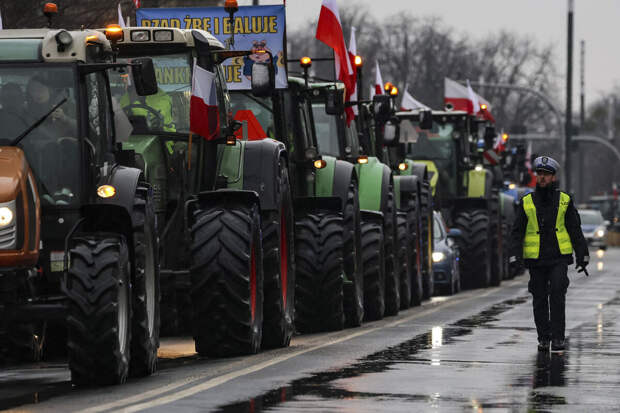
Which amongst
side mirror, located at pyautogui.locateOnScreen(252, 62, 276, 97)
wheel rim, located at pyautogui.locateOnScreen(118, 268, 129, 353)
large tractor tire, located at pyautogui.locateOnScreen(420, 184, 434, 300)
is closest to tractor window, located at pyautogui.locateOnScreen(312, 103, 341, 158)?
large tractor tire, located at pyautogui.locateOnScreen(420, 184, 434, 300)

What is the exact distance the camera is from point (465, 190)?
109 ft

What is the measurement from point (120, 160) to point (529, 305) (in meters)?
12.1

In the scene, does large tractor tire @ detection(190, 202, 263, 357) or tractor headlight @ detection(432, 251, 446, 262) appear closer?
large tractor tire @ detection(190, 202, 263, 357)

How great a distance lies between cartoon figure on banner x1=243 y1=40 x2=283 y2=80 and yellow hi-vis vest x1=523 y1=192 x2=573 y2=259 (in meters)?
2.76

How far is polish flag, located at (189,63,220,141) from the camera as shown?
47.1 feet

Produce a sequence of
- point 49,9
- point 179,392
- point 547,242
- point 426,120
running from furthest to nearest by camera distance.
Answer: point 426,120, point 547,242, point 49,9, point 179,392

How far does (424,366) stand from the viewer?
13.3 metres

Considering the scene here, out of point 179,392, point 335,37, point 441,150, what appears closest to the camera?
point 179,392

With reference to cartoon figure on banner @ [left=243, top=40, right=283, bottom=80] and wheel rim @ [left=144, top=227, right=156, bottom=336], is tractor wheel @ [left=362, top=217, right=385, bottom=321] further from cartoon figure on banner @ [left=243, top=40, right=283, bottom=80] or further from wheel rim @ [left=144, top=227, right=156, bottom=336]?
wheel rim @ [left=144, top=227, right=156, bottom=336]

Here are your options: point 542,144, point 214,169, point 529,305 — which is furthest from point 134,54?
point 542,144

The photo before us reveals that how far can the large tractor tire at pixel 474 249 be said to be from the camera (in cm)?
3116

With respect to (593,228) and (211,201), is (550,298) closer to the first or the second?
(211,201)

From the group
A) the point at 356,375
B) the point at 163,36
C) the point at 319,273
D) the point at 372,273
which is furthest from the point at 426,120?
the point at 356,375

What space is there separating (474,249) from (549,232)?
15.8 meters
